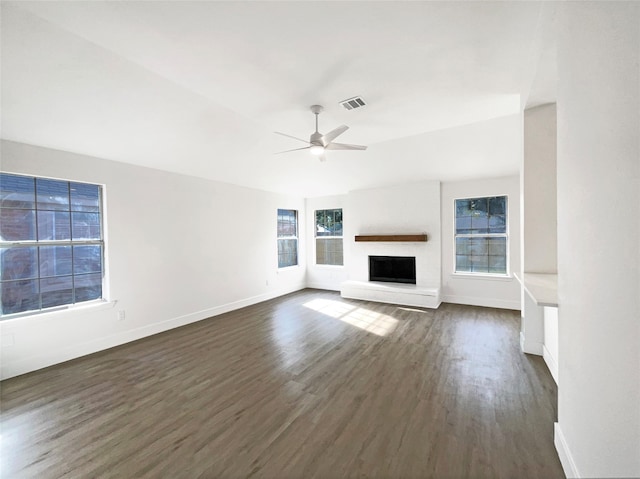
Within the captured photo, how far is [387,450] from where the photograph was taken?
1.75 metres

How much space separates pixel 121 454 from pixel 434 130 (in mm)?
4847

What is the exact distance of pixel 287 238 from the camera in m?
6.91

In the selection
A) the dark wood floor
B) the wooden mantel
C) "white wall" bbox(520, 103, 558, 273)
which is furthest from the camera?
the wooden mantel

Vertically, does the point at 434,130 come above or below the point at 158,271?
above

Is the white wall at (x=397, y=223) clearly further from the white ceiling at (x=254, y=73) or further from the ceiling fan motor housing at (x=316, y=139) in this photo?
the ceiling fan motor housing at (x=316, y=139)

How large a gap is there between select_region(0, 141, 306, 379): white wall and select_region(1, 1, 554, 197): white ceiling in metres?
0.30

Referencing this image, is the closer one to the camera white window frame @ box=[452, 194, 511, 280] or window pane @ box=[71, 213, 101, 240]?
window pane @ box=[71, 213, 101, 240]

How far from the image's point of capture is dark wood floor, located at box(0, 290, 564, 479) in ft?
5.47

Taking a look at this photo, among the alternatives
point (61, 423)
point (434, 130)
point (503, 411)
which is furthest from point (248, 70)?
point (503, 411)

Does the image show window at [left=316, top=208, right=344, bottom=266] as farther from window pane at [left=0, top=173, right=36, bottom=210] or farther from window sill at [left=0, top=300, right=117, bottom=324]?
window pane at [left=0, top=173, right=36, bottom=210]

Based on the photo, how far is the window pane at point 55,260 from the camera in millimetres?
3127

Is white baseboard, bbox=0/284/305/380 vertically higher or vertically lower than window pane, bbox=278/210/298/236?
lower

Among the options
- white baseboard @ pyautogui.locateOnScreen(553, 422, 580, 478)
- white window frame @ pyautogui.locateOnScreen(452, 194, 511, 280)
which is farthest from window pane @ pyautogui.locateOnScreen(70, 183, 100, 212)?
white window frame @ pyautogui.locateOnScreen(452, 194, 511, 280)

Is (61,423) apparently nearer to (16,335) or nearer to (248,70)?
(16,335)
